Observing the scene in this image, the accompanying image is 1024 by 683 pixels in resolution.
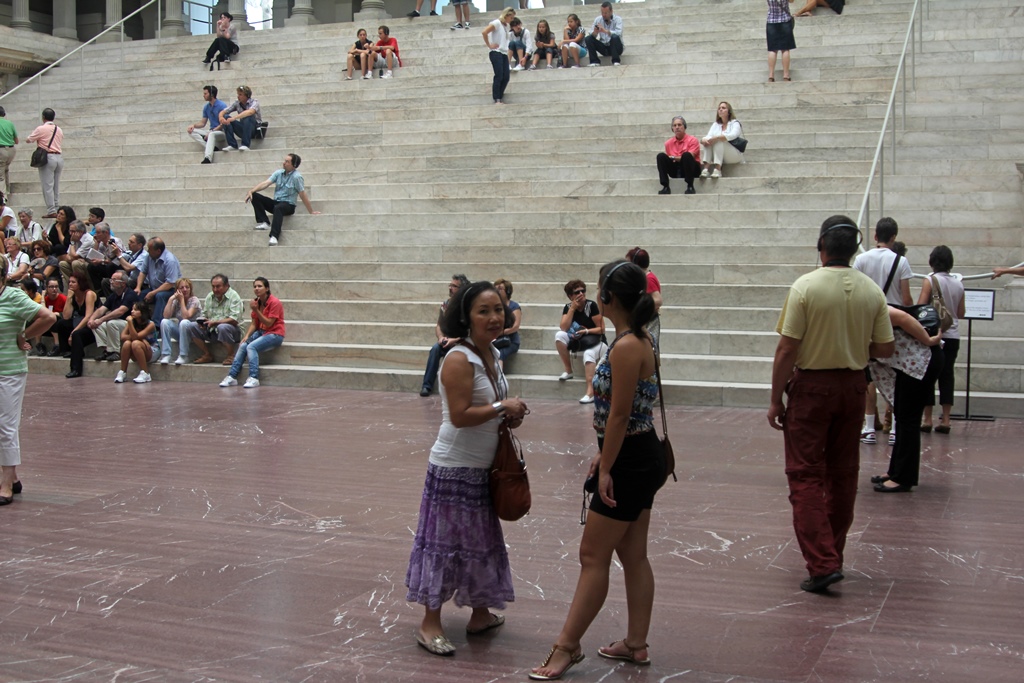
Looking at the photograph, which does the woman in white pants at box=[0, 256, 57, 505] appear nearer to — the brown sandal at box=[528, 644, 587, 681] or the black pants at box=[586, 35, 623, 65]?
the brown sandal at box=[528, 644, 587, 681]

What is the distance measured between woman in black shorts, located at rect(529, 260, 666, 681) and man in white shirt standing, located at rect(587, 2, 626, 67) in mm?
18025

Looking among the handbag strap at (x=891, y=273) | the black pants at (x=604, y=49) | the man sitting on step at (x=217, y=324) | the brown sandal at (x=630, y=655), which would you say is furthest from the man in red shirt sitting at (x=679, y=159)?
the brown sandal at (x=630, y=655)

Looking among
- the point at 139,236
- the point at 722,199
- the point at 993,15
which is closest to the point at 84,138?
the point at 139,236

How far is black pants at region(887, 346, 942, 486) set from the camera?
771cm

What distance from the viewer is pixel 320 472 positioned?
8.62 metres

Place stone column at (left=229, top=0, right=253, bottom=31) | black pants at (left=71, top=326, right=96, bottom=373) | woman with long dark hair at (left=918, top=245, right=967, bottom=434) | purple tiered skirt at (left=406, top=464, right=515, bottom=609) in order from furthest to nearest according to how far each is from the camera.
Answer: stone column at (left=229, top=0, right=253, bottom=31) → black pants at (left=71, top=326, right=96, bottom=373) → woman with long dark hair at (left=918, top=245, right=967, bottom=434) → purple tiered skirt at (left=406, top=464, right=515, bottom=609)

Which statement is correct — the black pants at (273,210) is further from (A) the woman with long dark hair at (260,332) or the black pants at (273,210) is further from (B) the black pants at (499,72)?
(B) the black pants at (499,72)

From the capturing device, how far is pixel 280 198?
17906 mm

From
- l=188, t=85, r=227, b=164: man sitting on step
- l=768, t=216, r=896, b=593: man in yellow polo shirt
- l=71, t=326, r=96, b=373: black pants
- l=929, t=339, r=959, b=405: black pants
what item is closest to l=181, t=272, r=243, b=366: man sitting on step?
l=71, t=326, r=96, b=373: black pants

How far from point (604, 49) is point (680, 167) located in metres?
6.05

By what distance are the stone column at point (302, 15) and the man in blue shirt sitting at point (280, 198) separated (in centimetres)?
1683

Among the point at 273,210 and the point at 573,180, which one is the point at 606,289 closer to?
the point at 573,180

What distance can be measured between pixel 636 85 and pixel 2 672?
17665mm

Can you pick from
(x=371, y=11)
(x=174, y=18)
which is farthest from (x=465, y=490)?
(x=174, y=18)
